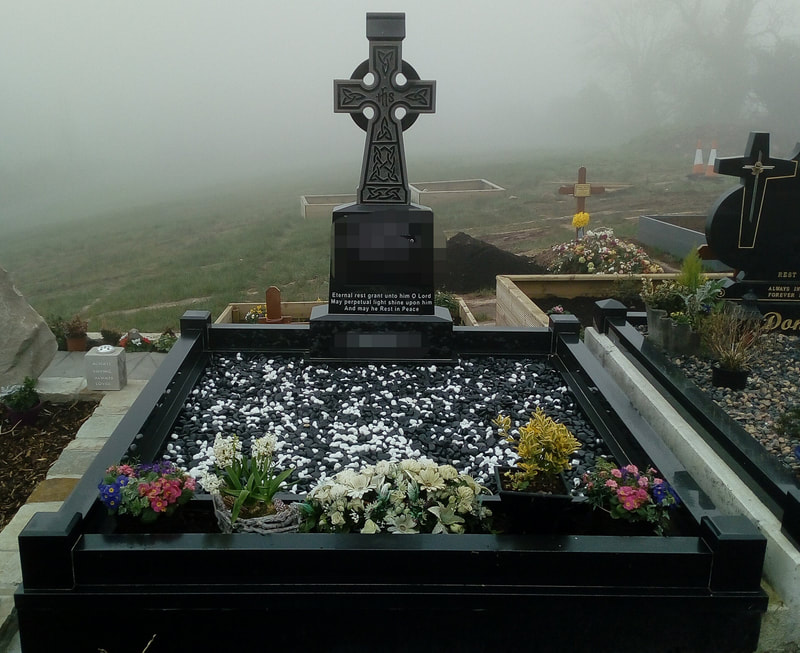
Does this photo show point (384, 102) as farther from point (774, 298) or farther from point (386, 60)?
point (774, 298)

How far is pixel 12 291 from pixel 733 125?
35.7 meters

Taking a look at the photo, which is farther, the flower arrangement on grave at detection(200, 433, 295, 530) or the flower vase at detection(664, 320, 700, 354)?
the flower vase at detection(664, 320, 700, 354)

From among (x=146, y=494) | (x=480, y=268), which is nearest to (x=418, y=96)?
(x=146, y=494)

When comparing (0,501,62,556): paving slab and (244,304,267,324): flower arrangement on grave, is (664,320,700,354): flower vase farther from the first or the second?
(0,501,62,556): paving slab

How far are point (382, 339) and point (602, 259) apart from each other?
4766 millimetres

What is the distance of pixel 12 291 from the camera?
22.9ft

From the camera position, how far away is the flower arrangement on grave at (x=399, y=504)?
3.55 m

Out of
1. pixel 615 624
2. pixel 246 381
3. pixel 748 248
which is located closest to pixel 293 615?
pixel 615 624

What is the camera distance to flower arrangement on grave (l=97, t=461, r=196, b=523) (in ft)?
11.8

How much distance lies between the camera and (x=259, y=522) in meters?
3.55

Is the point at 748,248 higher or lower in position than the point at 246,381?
higher

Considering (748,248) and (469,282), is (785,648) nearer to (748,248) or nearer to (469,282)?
(748,248)

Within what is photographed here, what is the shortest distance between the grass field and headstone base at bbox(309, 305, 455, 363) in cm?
441

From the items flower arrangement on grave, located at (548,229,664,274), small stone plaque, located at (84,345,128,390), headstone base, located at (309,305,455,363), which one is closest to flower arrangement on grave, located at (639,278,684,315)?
headstone base, located at (309,305,455,363)
